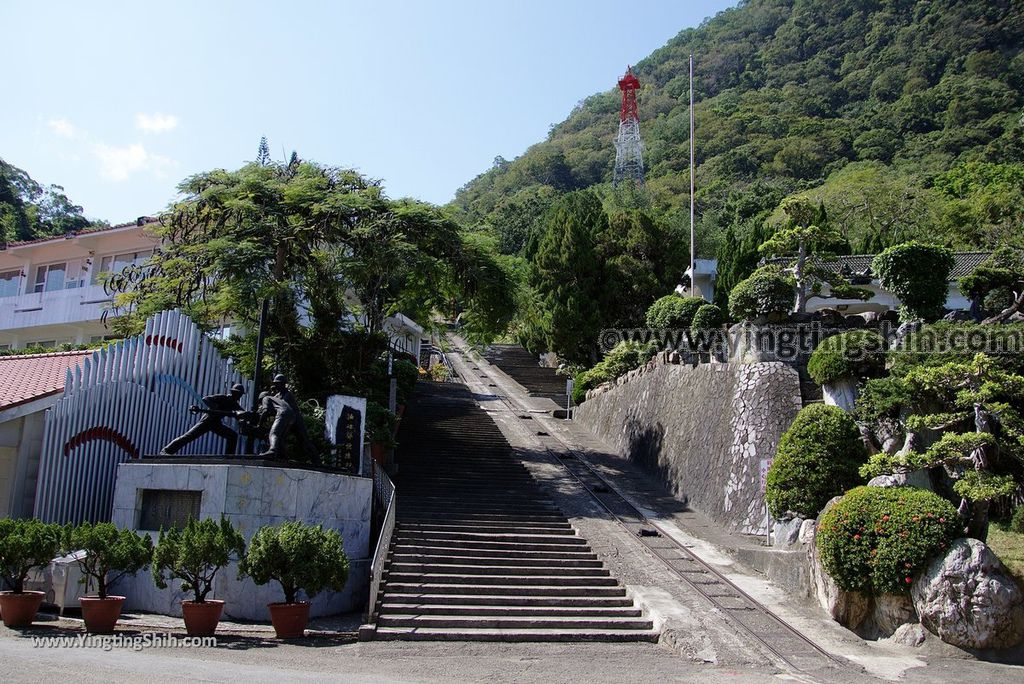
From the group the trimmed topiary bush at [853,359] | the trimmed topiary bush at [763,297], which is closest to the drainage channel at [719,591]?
the trimmed topiary bush at [853,359]

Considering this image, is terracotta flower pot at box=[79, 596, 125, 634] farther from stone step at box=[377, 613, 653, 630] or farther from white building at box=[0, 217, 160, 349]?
white building at box=[0, 217, 160, 349]

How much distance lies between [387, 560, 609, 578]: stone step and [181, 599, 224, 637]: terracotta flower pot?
3217mm

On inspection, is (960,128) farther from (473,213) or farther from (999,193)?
(473,213)

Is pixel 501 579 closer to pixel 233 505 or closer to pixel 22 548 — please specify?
pixel 233 505

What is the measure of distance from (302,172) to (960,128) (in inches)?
2437

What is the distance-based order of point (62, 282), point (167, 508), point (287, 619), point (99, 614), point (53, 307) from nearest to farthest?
point (99, 614) → point (287, 619) → point (167, 508) → point (53, 307) → point (62, 282)

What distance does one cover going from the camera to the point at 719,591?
1279cm

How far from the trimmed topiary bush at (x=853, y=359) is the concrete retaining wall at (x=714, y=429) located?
1125mm

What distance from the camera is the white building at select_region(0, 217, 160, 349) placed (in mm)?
28703

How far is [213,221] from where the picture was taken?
2000 centimetres

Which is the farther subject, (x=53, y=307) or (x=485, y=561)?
(x=53, y=307)

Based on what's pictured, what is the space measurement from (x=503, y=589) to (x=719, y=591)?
133 inches

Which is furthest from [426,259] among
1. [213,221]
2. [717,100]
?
[717,100]

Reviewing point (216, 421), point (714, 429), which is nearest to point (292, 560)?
point (216, 421)
